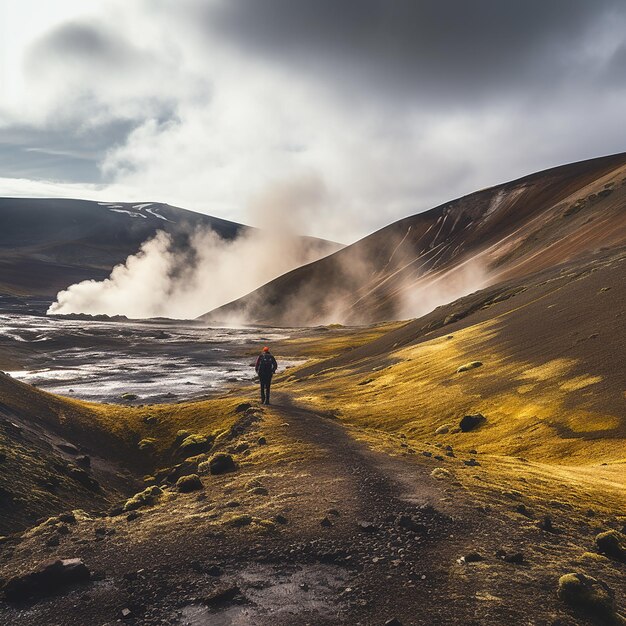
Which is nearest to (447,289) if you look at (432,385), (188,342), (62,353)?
(188,342)

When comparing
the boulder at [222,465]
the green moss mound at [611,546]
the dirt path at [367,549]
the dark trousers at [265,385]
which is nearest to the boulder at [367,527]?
the dirt path at [367,549]

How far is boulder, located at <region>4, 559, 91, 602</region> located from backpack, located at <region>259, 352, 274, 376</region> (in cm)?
1978

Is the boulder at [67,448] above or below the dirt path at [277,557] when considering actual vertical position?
above

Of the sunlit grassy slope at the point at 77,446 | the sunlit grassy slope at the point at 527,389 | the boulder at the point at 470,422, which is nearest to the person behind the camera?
the sunlit grassy slope at the point at 77,446

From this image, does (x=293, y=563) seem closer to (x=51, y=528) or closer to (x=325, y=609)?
(x=325, y=609)

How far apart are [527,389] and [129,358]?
313 feet

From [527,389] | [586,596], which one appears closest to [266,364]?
[527,389]

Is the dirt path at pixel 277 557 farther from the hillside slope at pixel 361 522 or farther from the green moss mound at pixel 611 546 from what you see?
the green moss mound at pixel 611 546

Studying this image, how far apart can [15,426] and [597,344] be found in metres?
33.8

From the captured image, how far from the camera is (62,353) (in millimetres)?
118250

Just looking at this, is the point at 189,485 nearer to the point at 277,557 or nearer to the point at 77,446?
the point at 277,557

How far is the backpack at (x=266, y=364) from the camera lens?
100 feet

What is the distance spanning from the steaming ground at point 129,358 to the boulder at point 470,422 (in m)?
36.6

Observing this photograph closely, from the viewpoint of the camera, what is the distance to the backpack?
100 feet
